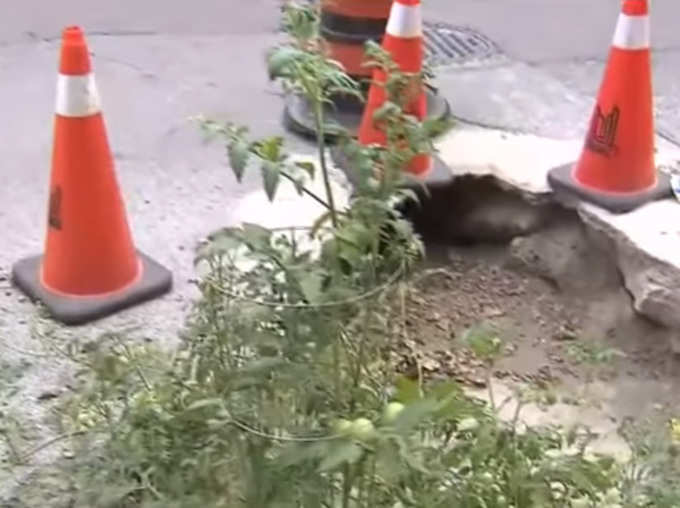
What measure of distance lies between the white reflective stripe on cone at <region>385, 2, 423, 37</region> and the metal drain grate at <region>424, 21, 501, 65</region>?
1.16 meters

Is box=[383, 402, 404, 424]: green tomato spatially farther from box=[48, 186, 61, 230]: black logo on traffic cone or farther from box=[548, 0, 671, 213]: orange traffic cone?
box=[548, 0, 671, 213]: orange traffic cone

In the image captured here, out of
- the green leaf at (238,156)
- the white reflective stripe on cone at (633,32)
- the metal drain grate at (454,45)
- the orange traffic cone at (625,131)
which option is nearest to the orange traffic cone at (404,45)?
the orange traffic cone at (625,131)

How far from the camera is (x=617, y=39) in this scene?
13.0ft

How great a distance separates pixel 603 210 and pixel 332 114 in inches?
45.3

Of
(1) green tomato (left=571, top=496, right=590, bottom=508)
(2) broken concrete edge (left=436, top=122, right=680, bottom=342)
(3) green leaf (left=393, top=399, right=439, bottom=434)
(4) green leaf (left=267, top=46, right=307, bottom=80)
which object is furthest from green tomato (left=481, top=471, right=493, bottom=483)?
(2) broken concrete edge (left=436, top=122, right=680, bottom=342)

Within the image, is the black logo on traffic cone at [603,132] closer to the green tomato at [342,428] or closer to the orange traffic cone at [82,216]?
the orange traffic cone at [82,216]

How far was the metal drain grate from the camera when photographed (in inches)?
209

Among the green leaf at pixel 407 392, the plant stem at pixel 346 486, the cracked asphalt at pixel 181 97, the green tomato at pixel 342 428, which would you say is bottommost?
the cracked asphalt at pixel 181 97

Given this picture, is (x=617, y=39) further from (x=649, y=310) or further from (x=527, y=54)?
(x=527, y=54)

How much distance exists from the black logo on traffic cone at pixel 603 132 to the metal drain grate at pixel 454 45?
50.7 inches

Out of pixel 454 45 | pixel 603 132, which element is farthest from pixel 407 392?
pixel 454 45

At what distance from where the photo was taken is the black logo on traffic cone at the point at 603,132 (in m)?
3.98

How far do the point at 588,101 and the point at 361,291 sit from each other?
8.85 feet

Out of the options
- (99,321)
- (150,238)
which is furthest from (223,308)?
(150,238)
